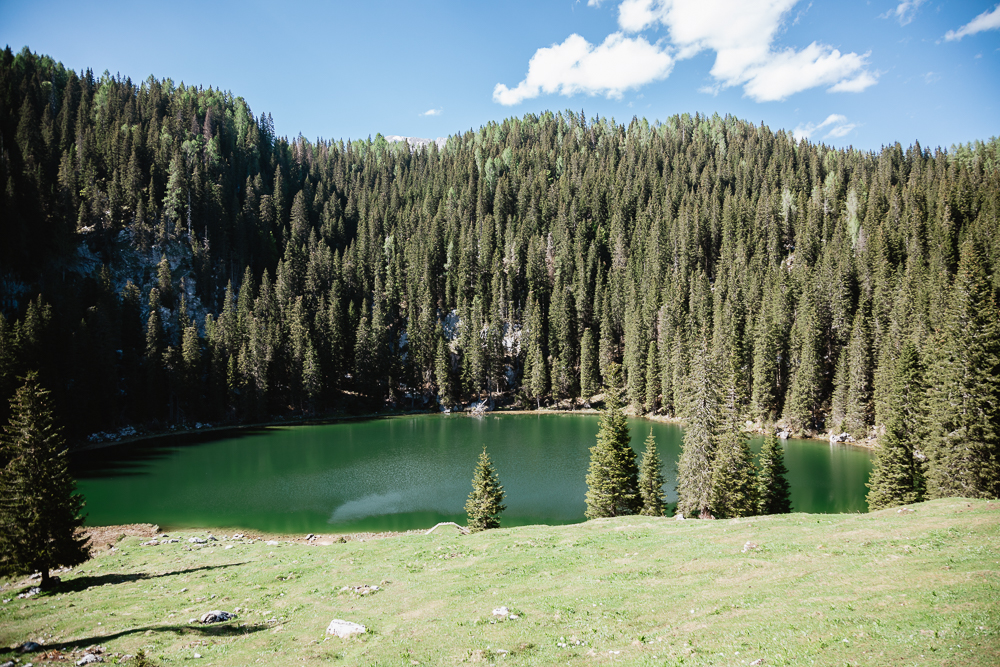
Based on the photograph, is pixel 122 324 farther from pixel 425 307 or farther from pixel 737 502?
pixel 737 502

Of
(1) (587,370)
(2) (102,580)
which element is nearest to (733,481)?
(2) (102,580)

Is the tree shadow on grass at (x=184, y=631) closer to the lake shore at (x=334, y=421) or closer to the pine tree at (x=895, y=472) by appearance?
the pine tree at (x=895, y=472)

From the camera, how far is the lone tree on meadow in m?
23.2

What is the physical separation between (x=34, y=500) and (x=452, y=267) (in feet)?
362

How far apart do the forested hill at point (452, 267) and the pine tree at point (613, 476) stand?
6.66 m

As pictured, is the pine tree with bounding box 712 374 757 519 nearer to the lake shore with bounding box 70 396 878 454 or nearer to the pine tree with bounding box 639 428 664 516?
the pine tree with bounding box 639 428 664 516

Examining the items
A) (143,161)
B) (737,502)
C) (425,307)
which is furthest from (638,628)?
(143,161)

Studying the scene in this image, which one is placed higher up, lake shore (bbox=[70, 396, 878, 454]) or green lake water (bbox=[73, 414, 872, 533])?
lake shore (bbox=[70, 396, 878, 454])

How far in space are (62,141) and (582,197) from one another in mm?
134670

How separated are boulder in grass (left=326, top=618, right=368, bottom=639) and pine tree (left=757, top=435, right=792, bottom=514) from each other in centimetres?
3037

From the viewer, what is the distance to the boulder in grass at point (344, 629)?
1493cm

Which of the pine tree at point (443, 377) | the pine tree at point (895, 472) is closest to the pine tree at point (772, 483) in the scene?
the pine tree at point (895, 472)

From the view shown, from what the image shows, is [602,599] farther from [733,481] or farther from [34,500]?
[34,500]

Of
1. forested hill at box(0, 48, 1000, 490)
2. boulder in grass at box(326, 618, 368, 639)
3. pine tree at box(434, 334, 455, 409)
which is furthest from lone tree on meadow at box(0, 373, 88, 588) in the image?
pine tree at box(434, 334, 455, 409)
